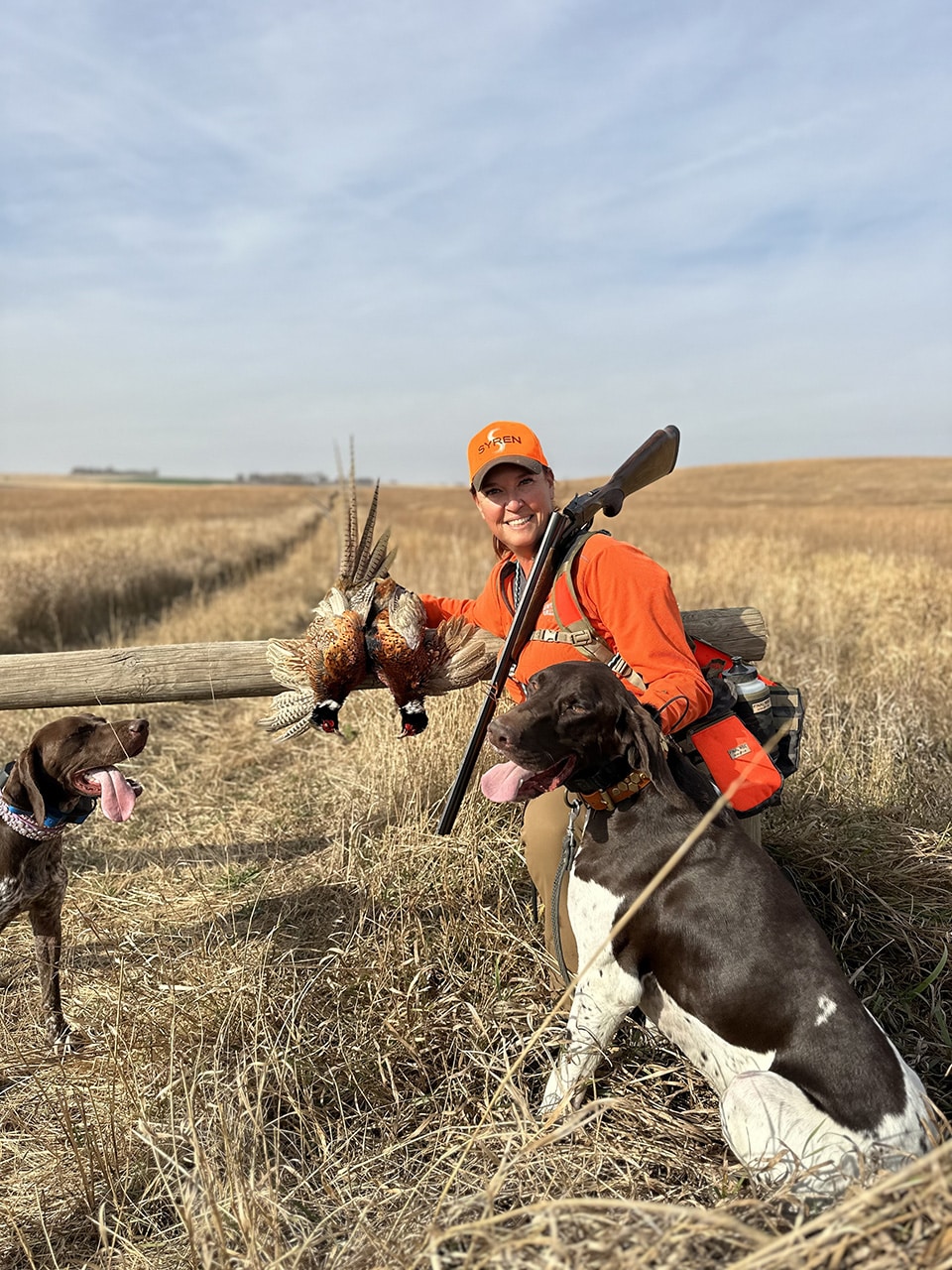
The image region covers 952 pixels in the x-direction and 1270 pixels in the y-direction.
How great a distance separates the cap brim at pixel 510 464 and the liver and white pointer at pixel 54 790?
147cm

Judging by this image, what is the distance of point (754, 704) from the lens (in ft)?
9.50

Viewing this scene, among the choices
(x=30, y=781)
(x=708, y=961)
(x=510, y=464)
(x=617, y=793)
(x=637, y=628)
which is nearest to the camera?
(x=708, y=961)

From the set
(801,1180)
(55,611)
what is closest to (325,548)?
(55,611)

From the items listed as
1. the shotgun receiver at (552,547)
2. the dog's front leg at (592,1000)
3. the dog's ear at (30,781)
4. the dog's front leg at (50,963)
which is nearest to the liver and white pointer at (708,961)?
the dog's front leg at (592,1000)

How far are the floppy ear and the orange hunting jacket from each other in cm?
20

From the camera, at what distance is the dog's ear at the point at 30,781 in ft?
9.34

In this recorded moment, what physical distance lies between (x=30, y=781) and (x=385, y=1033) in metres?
1.47

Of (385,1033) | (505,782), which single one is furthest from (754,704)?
(385,1033)

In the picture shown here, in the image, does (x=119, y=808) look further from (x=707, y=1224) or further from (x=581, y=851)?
(x=707, y=1224)

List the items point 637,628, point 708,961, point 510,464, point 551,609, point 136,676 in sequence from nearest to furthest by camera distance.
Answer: point 708,961
point 637,628
point 551,609
point 510,464
point 136,676

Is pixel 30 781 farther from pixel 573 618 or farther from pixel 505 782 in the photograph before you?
pixel 573 618

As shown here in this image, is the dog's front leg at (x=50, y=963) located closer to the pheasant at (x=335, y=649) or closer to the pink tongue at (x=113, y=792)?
the pink tongue at (x=113, y=792)

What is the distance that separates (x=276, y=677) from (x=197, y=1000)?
1.16 metres

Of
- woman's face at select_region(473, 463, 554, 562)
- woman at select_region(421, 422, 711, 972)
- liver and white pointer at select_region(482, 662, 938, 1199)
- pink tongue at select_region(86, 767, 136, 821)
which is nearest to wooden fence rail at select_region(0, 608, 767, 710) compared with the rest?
pink tongue at select_region(86, 767, 136, 821)
